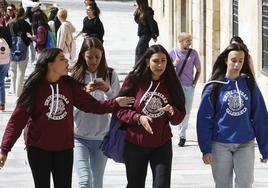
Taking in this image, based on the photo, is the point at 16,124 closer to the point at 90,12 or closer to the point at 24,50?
the point at 24,50

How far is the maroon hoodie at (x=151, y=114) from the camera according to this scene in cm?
817

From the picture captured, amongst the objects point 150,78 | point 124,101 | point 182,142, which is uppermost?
point 150,78

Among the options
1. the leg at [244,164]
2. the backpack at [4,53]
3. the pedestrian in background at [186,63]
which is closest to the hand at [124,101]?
the leg at [244,164]

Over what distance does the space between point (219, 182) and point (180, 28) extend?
16824 mm

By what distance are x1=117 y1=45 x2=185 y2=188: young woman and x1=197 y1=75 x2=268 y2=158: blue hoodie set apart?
0.85 ft

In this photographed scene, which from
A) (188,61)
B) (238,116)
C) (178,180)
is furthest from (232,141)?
(188,61)

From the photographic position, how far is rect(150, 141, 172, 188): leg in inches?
320

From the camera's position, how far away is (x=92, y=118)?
8734 mm

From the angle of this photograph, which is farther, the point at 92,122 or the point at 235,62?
the point at 92,122

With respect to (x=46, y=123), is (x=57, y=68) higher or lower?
higher

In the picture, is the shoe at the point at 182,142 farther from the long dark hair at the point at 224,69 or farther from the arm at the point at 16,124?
the arm at the point at 16,124

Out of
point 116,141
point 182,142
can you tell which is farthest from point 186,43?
point 116,141

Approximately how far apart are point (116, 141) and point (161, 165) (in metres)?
0.45

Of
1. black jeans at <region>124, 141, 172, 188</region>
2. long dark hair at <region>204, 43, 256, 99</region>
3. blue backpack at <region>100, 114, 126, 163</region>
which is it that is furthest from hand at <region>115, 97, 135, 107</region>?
long dark hair at <region>204, 43, 256, 99</region>
